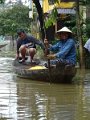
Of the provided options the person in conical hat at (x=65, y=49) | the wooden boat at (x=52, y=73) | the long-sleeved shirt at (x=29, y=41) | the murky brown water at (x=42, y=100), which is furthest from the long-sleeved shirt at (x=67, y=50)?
the long-sleeved shirt at (x=29, y=41)

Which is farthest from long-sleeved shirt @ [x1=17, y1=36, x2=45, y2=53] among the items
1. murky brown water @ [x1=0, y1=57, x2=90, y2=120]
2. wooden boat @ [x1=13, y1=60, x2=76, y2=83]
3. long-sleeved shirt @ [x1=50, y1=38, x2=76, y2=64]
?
long-sleeved shirt @ [x1=50, y1=38, x2=76, y2=64]

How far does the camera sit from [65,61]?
38.8ft

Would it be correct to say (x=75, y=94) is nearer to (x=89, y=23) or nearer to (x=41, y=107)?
(x=41, y=107)

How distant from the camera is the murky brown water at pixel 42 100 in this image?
749cm

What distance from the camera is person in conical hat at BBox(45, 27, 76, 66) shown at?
11.6m

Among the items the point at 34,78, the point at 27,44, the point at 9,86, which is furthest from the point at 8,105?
the point at 27,44

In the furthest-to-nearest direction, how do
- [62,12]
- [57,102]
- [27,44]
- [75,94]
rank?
[62,12] → [27,44] → [75,94] → [57,102]

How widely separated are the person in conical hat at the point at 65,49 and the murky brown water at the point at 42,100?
681 millimetres

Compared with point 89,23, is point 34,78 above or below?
below

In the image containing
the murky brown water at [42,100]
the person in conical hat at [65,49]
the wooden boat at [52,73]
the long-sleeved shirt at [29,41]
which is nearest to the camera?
the murky brown water at [42,100]

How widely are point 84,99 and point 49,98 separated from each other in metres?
0.75

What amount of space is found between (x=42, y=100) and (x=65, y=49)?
2.72m

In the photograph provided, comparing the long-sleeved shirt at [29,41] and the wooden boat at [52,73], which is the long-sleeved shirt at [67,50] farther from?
the long-sleeved shirt at [29,41]

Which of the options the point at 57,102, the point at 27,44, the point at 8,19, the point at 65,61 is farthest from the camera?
the point at 8,19
